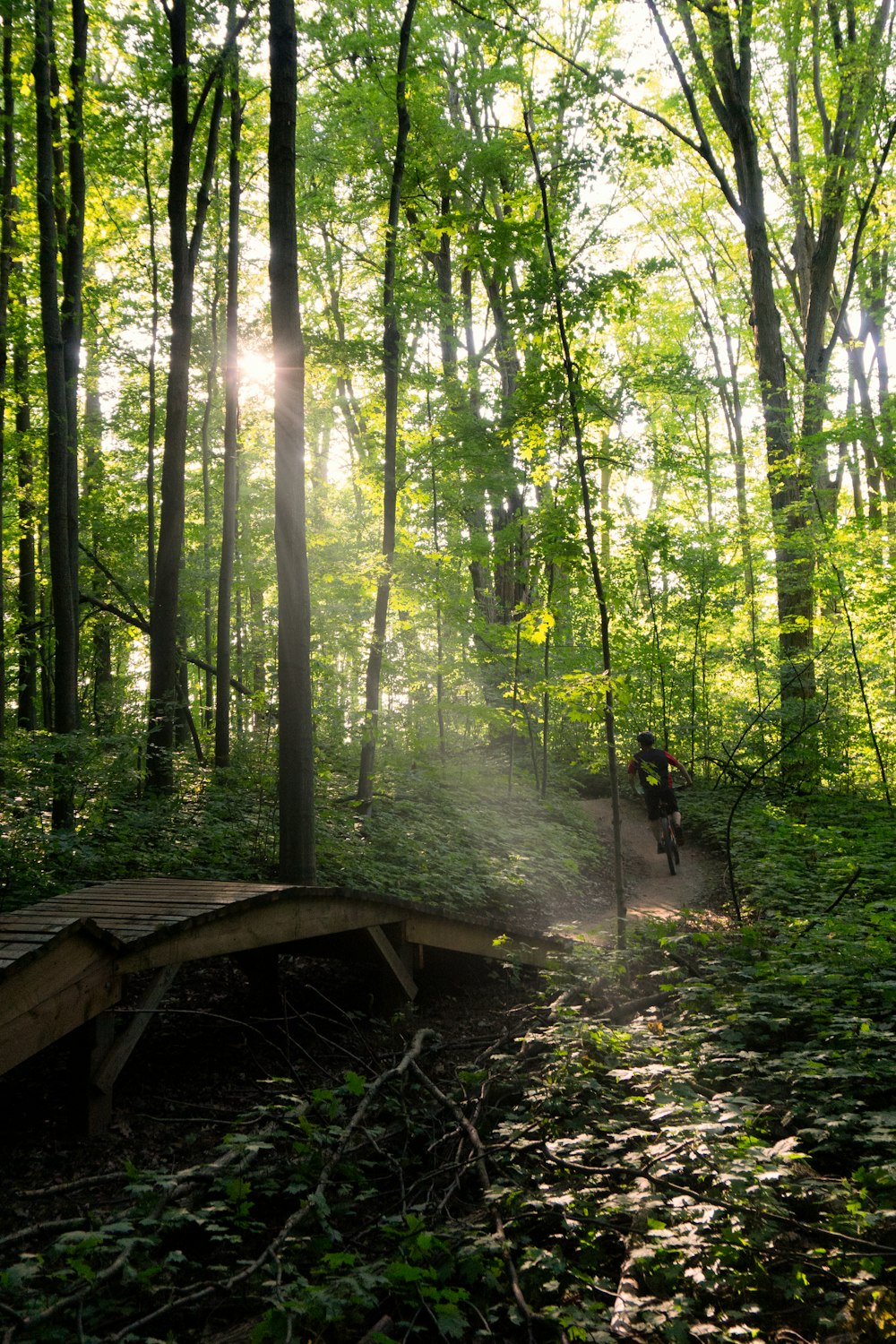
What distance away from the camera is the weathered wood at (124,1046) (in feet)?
15.0

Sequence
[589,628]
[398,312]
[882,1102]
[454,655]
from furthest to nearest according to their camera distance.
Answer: [589,628] < [454,655] < [398,312] < [882,1102]

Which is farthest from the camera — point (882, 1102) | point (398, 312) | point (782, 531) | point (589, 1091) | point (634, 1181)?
point (782, 531)

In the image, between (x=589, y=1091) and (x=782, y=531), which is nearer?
(x=589, y=1091)

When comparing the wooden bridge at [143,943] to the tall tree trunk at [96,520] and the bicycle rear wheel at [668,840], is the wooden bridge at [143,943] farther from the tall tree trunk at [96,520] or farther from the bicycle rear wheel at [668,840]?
the tall tree trunk at [96,520]

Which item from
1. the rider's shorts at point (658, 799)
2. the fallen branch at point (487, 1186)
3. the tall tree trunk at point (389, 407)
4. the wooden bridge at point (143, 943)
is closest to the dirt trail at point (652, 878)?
the rider's shorts at point (658, 799)

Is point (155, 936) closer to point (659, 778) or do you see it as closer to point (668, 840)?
point (659, 778)

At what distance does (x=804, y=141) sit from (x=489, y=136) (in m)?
9.09

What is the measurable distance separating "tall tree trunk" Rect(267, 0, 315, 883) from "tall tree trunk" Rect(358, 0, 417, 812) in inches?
112

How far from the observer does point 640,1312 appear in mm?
2875

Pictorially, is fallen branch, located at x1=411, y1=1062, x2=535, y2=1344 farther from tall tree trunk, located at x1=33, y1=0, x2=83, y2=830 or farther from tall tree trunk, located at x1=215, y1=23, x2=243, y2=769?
tall tree trunk, located at x1=215, y1=23, x2=243, y2=769

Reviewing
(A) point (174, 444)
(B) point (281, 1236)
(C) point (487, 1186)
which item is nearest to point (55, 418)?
(A) point (174, 444)

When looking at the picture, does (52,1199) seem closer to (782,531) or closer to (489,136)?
(782,531)

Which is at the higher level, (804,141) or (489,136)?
(804,141)

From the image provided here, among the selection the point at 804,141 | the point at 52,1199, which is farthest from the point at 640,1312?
the point at 804,141
